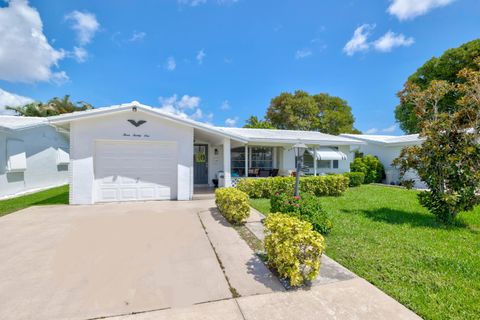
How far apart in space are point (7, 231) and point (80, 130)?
4.54 metres

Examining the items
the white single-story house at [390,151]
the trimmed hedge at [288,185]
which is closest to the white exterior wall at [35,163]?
the trimmed hedge at [288,185]

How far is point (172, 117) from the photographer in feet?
32.3

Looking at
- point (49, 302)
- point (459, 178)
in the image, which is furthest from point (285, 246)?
point (459, 178)

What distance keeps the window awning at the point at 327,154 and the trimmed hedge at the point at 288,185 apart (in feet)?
10.7

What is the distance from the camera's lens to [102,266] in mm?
4180

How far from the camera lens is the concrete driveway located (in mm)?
3112

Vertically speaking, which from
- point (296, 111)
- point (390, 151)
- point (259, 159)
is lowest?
point (259, 159)

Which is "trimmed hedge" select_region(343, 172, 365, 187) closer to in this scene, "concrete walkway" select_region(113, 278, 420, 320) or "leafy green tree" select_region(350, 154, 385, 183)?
"leafy green tree" select_region(350, 154, 385, 183)

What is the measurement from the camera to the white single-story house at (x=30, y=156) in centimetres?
1165

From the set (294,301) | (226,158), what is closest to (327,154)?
(226,158)

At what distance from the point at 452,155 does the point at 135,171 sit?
12.2 metres

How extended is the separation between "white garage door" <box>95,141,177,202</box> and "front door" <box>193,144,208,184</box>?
171 inches

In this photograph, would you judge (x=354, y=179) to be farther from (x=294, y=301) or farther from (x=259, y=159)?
(x=294, y=301)

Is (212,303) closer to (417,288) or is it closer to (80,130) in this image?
(417,288)
